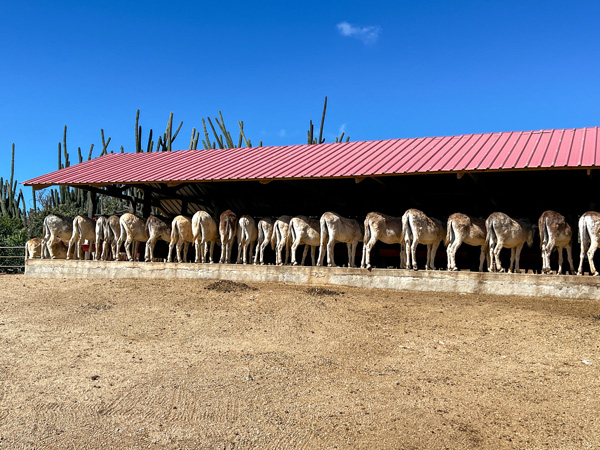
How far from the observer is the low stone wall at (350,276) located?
37.2 ft

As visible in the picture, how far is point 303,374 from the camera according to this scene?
7016mm

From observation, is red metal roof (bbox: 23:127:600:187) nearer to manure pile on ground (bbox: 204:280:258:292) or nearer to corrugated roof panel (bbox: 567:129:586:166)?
corrugated roof panel (bbox: 567:129:586:166)

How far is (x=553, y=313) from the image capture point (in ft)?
31.8

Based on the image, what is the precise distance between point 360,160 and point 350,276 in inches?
170

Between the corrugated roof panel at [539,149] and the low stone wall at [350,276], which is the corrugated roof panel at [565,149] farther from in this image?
the low stone wall at [350,276]

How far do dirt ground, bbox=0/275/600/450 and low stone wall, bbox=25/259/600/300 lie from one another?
508 mm

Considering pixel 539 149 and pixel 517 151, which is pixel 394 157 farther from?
pixel 539 149

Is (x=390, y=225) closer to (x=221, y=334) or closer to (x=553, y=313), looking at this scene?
(x=553, y=313)

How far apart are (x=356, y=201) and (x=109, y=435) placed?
14.0 m

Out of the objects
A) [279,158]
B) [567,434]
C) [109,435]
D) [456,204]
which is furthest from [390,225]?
[109,435]

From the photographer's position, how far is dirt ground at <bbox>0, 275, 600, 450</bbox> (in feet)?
17.8

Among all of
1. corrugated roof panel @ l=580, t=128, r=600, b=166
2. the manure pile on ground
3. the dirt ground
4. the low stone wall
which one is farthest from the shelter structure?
the dirt ground

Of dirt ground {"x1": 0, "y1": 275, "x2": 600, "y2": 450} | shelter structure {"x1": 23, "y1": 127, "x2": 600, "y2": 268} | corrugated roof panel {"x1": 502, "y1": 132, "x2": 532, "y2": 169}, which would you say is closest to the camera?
dirt ground {"x1": 0, "y1": 275, "x2": 600, "y2": 450}

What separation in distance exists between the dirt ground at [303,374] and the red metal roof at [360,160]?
397cm
